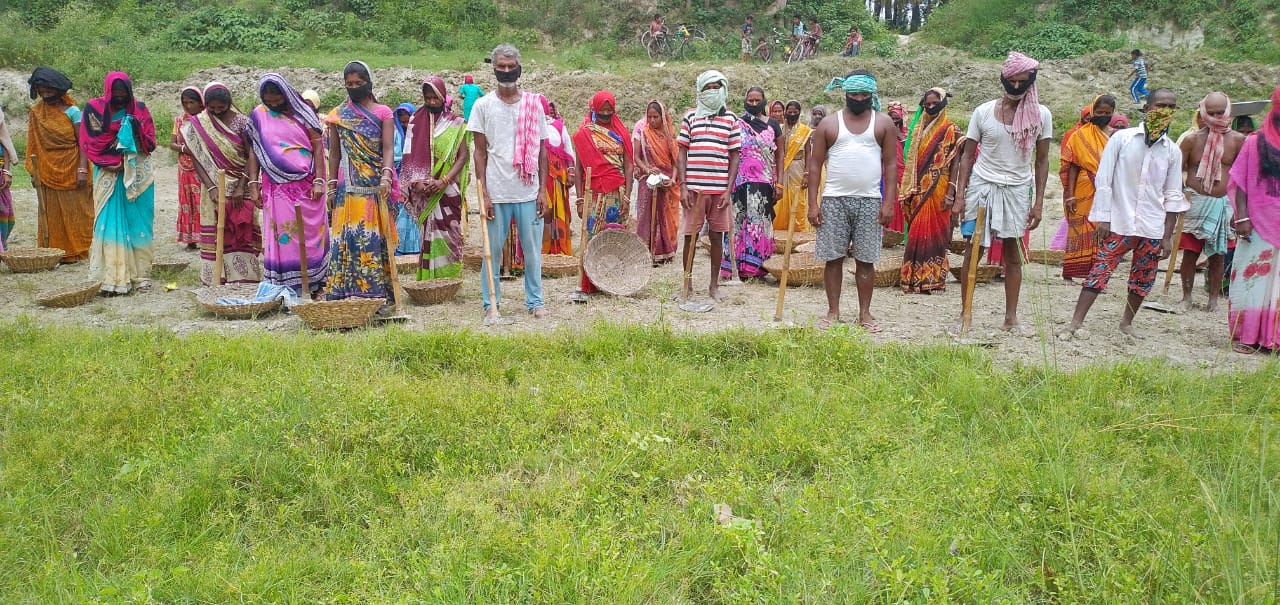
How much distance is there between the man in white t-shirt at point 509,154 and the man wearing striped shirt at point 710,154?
124cm

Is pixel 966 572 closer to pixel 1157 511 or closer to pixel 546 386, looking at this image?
pixel 1157 511

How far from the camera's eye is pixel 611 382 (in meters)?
4.62

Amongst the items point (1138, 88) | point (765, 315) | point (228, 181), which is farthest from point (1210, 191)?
Answer: point (1138, 88)

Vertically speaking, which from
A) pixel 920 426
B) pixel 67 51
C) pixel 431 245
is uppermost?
pixel 67 51

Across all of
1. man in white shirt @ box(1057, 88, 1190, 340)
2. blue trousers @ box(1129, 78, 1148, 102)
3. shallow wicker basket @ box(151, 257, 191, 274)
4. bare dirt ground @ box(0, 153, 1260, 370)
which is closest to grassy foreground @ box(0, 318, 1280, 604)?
bare dirt ground @ box(0, 153, 1260, 370)

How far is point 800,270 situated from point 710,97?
1.86 meters

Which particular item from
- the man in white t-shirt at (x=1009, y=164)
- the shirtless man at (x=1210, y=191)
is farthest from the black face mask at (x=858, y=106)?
the shirtless man at (x=1210, y=191)

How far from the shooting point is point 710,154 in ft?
22.1

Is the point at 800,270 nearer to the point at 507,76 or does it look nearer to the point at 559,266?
the point at 559,266

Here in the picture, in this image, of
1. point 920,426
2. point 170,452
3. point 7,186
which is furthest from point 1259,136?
point 7,186

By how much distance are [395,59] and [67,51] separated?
27.0 ft

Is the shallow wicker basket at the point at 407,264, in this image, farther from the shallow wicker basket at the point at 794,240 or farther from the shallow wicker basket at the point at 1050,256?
the shallow wicker basket at the point at 1050,256

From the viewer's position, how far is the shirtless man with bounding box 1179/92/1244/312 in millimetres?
6117

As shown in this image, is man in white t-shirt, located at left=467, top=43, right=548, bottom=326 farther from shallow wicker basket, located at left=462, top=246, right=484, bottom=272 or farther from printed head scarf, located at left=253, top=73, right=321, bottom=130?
shallow wicker basket, located at left=462, top=246, right=484, bottom=272
